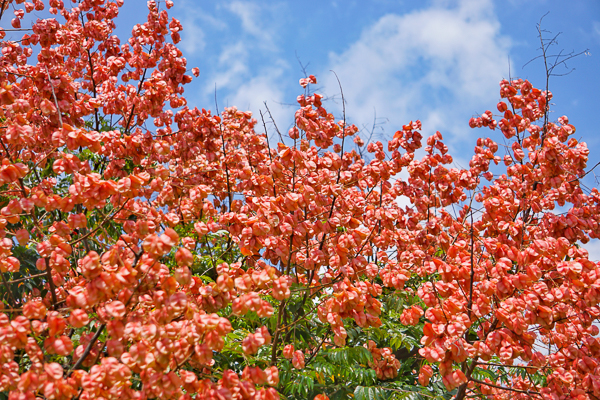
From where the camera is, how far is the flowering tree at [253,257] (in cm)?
261

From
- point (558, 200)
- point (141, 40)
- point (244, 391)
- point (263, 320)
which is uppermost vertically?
point (141, 40)

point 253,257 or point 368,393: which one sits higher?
point 253,257

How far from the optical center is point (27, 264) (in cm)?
482

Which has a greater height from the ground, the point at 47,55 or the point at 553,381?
the point at 47,55

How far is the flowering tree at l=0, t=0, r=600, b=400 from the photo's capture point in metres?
2.61

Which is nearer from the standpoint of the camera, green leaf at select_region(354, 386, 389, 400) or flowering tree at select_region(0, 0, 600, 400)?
flowering tree at select_region(0, 0, 600, 400)

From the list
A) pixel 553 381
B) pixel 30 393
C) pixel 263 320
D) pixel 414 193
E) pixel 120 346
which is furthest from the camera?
pixel 414 193

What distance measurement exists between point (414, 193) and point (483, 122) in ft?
6.75

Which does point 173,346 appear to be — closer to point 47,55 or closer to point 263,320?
point 263,320

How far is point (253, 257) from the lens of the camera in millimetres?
4285

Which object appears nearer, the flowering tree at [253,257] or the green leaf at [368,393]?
the flowering tree at [253,257]

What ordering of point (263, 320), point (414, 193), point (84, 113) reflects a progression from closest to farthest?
point (263, 320) < point (84, 113) < point (414, 193)

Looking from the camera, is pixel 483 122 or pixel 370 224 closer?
pixel 370 224

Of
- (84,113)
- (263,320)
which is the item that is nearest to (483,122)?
(263,320)
